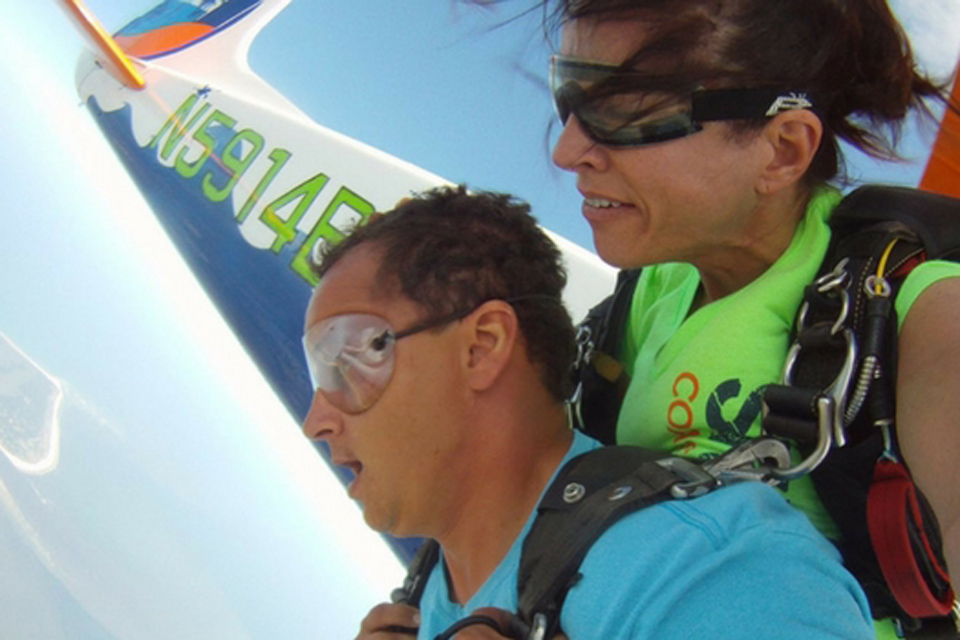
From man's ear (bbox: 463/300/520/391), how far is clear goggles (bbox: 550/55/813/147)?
1.06ft

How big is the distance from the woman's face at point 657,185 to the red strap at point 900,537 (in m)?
0.41

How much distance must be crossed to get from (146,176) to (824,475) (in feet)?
13.7

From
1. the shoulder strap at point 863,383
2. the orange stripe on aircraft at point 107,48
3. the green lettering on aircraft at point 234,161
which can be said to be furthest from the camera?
the orange stripe on aircraft at point 107,48

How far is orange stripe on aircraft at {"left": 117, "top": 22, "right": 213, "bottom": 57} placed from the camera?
5.79 meters

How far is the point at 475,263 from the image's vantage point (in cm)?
151

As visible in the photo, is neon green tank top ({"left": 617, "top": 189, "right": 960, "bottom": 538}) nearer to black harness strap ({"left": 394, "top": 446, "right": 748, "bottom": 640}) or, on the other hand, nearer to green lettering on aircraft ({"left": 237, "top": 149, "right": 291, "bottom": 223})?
black harness strap ({"left": 394, "top": 446, "right": 748, "bottom": 640})

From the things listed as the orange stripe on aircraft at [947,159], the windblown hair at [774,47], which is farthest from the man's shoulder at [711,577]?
the orange stripe on aircraft at [947,159]

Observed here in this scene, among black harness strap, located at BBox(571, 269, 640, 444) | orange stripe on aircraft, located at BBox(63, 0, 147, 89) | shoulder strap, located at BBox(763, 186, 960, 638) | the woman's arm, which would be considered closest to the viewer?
the woman's arm

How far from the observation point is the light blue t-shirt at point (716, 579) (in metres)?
0.98

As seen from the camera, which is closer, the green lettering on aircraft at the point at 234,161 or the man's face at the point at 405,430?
the man's face at the point at 405,430

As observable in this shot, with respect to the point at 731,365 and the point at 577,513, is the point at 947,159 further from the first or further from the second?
the point at 577,513

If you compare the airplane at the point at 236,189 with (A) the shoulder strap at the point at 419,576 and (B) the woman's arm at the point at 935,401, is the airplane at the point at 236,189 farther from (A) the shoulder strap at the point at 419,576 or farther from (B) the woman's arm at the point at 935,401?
(B) the woman's arm at the point at 935,401

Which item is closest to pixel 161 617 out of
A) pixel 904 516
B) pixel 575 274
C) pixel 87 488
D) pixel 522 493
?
pixel 87 488

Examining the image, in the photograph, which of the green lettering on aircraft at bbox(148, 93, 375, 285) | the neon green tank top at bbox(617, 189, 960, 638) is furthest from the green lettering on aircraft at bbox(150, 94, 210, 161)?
the neon green tank top at bbox(617, 189, 960, 638)
